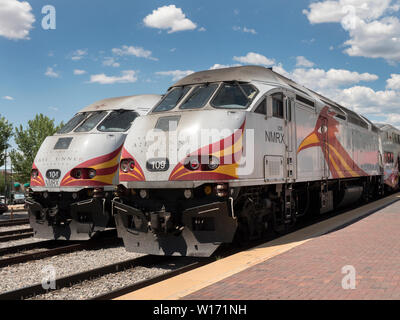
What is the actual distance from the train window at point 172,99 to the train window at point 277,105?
1.80 metres

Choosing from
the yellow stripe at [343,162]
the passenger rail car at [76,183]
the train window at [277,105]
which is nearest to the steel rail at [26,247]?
the passenger rail car at [76,183]

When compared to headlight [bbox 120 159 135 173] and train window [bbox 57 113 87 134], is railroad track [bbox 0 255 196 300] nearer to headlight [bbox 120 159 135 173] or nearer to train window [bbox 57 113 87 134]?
headlight [bbox 120 159 135 173]

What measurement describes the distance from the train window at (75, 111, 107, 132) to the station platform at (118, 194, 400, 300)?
5.38 meters

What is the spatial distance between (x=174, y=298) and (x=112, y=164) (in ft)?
19.7

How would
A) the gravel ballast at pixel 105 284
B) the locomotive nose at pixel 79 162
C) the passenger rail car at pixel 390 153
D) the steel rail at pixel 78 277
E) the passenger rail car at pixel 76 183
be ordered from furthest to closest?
the passenger rail car at pixel 390 153 → the locomotive nose at pixel 79 162 → the passenger rail car at pixel 76 183 → the gravel ballast at pixel 105 284 → the steel rail at pixel 78 277

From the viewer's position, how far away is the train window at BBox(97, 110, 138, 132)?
1087cm

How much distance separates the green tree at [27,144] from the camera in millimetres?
58469

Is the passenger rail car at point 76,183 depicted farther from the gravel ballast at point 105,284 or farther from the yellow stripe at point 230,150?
the yellow stripe at point 230,150

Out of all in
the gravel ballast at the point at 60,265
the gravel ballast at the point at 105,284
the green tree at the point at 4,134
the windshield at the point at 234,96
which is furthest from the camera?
the green tree at the point at 4,134

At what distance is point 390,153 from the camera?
81.2ft

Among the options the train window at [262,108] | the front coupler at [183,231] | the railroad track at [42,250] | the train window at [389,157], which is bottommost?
the railroad track at [42,250]

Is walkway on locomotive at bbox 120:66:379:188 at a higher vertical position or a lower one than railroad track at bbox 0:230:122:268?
higher

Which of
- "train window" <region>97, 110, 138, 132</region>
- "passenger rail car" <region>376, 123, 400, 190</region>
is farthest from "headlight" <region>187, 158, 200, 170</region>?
"passenger rail car" <region>376, 123, 400, 190</region>
